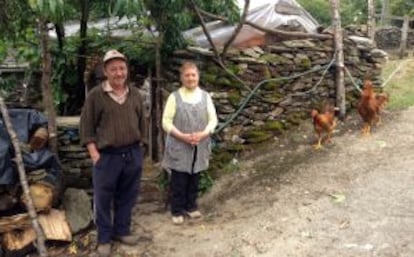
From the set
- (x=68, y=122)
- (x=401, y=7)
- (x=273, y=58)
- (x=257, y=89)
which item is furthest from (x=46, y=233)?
(x=401, y=7)

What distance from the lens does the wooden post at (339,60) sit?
7589 millimetres

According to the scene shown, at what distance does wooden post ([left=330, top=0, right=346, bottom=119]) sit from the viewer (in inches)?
299

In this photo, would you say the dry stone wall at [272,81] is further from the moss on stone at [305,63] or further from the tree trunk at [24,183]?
the tree trunk at [24,183]

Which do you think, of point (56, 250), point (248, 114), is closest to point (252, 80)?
point (248, 114)

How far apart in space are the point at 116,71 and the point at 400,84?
293 inches

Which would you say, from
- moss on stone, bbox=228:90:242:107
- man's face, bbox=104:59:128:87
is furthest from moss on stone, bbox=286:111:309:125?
man's face, bbox=104:59:128:87

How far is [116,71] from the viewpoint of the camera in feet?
15.3

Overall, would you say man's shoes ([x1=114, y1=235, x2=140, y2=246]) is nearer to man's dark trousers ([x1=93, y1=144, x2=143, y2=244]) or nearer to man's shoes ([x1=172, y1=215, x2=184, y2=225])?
man's dark trousers ([x1=93, y1=144, x2=143, y2=244])

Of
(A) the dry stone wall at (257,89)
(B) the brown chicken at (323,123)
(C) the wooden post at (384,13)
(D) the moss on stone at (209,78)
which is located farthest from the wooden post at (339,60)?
(C) the wooden post at (384,13)

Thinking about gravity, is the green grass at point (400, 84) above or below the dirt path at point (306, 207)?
above

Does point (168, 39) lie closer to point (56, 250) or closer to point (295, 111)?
point (295, 111)

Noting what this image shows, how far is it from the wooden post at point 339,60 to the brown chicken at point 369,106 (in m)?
0.47

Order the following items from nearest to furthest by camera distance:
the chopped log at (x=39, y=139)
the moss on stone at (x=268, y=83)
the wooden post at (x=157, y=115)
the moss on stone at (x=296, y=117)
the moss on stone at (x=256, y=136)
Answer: the chopped log at (x=39, y=139) < the wooden post at (x=157, y=115) < the moss on stone at (x=256, y=136) < the moss on stone at (x=268, y=83) < the moss on stone at (x=296, y=117)

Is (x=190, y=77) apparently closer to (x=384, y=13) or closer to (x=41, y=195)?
(x=41, y=195)
